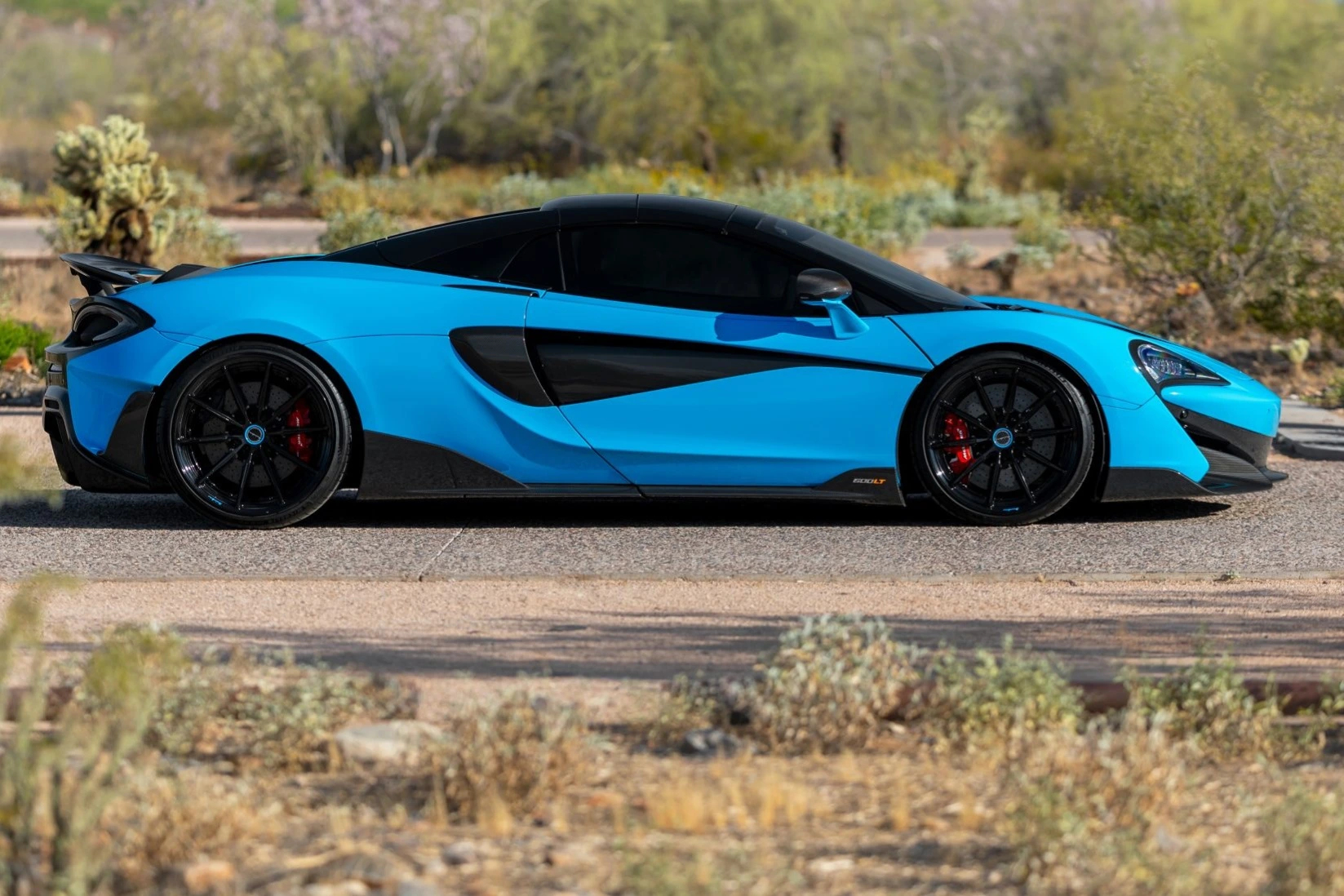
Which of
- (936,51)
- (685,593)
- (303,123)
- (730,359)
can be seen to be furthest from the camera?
(936,51)

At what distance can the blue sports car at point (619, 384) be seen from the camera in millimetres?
7129

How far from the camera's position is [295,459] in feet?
23.8

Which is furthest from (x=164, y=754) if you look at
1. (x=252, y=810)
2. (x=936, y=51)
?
(x=936, y=51)

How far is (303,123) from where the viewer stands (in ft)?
117

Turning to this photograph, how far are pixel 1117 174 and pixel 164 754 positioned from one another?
10.0 m

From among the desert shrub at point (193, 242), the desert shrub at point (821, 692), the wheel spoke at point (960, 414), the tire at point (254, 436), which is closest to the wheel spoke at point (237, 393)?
the tire at point (254, 436)

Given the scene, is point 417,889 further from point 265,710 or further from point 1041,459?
point 1041,459

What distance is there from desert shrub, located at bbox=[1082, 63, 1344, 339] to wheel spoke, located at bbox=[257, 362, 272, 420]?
7.45 meters

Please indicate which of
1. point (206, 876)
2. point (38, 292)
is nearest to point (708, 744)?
point (206, 876)

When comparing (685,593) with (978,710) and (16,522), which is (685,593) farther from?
(16,522)

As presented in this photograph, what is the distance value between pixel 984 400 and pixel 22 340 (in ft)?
24.2

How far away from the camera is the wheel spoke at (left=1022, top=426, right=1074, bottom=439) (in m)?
7.21

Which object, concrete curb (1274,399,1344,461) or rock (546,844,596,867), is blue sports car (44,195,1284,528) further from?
rock (546,844,596,867)

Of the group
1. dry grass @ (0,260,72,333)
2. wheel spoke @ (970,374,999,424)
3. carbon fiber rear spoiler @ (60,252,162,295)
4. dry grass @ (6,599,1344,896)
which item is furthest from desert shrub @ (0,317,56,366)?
dry grass @ (6,599,1344,896)
